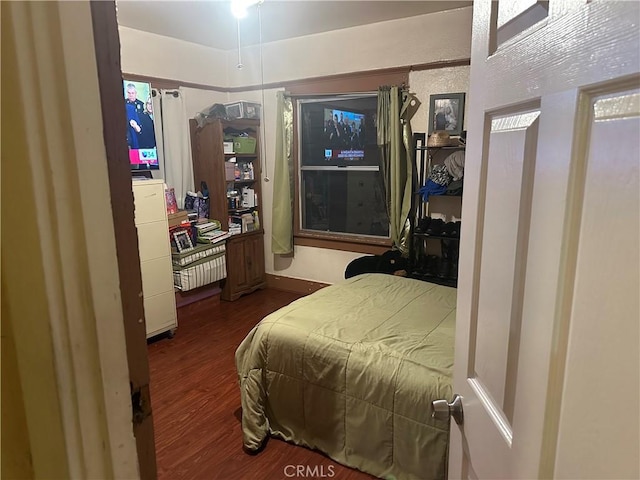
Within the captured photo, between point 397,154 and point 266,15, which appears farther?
point 397,154

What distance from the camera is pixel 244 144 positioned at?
4.32 meters

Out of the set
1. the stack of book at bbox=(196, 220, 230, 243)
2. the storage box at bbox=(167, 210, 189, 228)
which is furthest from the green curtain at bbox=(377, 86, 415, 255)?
the storage box at bbox=(167, 210, 189, 228)

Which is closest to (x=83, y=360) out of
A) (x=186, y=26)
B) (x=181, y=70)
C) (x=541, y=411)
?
(x=541, y=411)

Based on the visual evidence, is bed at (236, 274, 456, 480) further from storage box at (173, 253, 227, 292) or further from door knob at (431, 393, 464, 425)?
storage box at (173, 253, 227, 292)

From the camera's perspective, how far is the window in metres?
4.07

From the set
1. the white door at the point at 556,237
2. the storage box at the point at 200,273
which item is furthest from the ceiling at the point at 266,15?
the white door at the point at 556,237

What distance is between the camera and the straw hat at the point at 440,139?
329 centimetres

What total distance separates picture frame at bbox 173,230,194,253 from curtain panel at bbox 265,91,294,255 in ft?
3.24

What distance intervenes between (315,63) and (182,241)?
6.87ft

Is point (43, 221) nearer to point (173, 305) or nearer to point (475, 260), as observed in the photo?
point (475, 260)

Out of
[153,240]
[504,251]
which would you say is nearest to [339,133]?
[153,240]

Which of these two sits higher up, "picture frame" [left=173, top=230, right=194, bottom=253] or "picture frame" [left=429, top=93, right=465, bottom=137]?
"picture frame" [left=429, top=93, right=465, bottom=137]

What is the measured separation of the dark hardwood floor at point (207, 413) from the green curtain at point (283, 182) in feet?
2.94

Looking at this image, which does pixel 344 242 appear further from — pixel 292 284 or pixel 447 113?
pixel 447 113
